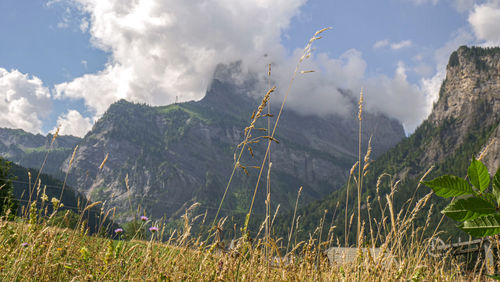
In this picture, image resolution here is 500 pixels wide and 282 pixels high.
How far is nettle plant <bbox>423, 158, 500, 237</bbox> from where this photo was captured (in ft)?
3.43

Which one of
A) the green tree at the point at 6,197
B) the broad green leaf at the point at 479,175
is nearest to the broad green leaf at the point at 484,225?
the broad green leaf at the point at 479,175

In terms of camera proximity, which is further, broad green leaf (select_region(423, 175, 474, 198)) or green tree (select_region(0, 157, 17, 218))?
green tree (select_region(0, 157, 17, 218))

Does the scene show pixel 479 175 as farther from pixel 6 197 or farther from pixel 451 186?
pixel 6 197

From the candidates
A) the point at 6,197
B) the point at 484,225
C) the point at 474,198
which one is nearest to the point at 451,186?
the point at 474,198

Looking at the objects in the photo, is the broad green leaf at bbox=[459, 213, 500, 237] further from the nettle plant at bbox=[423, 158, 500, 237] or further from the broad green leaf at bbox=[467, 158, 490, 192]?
the broad green leaf at bbox=[467, 158, 490, 192]

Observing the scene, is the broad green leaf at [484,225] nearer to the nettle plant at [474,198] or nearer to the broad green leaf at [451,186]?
the nettle plant at [474,198]

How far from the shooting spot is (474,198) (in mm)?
1067

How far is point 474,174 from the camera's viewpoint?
1053mm

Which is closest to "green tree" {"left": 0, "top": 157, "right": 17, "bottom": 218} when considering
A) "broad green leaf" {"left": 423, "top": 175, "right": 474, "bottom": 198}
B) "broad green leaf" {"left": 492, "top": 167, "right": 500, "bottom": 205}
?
"broad green leaf" {"left": 423, "top": 175, "right": 474, "bottom": 198}

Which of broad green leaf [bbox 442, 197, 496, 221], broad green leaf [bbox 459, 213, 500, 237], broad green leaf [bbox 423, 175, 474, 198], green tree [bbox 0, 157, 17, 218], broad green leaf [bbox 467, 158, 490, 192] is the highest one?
broad green leaf [bbox 467, 158, 490, 192]

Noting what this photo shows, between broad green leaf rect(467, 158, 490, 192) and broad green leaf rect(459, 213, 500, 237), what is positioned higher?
broad green leaf rect(467, 158, 490, 192)

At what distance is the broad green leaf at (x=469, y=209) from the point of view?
3.51 ft

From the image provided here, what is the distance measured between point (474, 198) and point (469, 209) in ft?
0.14

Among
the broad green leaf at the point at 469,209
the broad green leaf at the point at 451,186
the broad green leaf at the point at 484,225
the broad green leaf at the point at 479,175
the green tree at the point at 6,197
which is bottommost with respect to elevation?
the green tree at the point at 6,197
